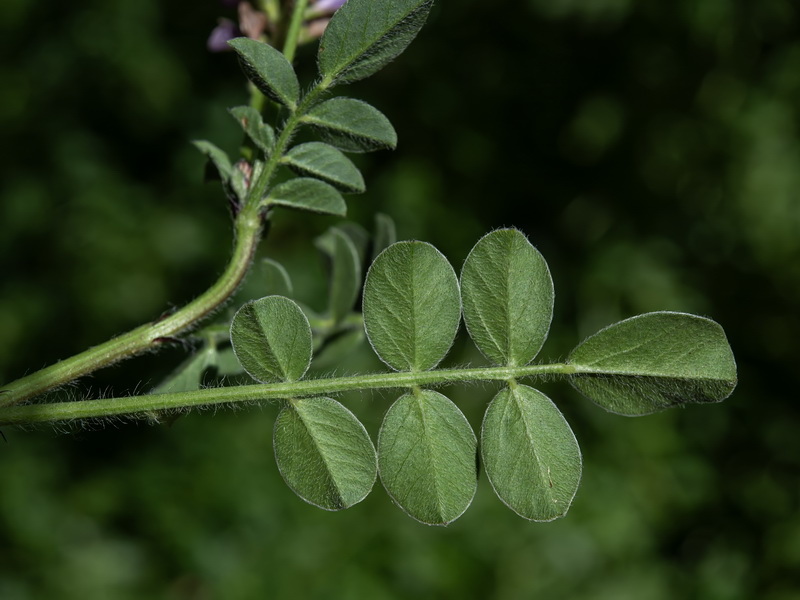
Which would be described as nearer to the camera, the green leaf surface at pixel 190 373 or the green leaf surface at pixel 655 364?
the green leaf surface at pixel 655 364

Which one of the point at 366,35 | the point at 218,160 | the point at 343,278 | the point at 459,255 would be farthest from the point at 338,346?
the point at 459,255

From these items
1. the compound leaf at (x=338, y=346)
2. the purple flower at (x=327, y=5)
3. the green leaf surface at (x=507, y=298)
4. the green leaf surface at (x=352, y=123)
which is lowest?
the compound leaf at (x=338, y=346)

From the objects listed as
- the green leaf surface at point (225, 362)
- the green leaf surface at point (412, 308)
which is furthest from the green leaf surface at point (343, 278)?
the green leaf surface at point (412, 308)

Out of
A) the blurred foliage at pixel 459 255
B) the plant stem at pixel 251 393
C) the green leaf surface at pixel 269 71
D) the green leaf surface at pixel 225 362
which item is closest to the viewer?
the plant stem at pixel 251 393

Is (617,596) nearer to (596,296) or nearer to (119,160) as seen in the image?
(596,296)

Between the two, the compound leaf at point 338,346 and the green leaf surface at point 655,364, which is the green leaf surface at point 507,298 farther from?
the compound leaf at point 338,346

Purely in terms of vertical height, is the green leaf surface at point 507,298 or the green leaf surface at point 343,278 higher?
the green leaf surface at point 507,298

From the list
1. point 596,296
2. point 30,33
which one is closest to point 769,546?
point 596,296
